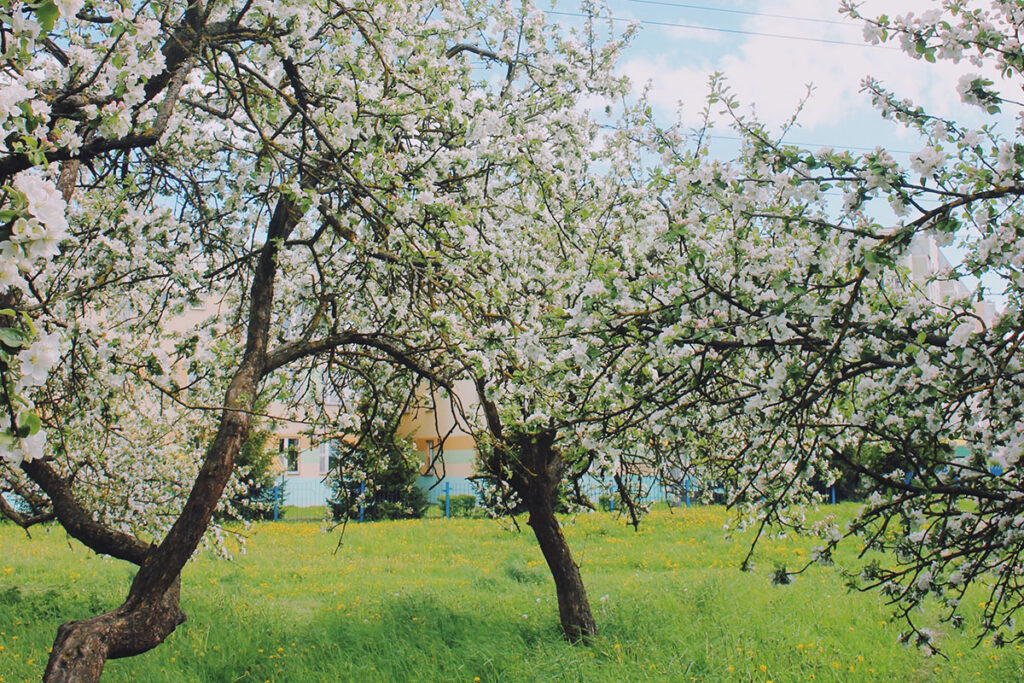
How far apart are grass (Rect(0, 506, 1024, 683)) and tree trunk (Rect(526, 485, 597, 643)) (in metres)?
0.22

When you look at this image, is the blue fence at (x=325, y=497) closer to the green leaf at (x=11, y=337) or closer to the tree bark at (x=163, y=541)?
the tree bark at (x=163, y=541)

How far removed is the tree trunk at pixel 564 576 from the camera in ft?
25.9

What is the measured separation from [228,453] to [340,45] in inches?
126

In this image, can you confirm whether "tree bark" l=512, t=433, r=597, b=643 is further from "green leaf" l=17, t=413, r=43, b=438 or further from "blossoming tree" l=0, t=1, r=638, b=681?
"green leaf" l=17, t=413, r=43, b=438

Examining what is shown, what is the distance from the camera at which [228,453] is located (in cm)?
600

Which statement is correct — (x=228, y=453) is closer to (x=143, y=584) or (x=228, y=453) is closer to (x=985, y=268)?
(x=143, y=584)

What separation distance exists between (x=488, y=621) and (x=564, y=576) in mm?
1419

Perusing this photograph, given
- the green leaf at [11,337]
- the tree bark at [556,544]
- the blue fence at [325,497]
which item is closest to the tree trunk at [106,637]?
the tree bark at [556,544]

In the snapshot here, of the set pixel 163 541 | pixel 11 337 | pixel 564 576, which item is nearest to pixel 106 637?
pixel 163 541

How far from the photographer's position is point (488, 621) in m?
8.90

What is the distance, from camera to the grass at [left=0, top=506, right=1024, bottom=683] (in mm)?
7246

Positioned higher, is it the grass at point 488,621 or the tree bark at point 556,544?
the tree bark at point 556,544

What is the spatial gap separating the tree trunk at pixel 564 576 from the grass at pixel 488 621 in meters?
0.22

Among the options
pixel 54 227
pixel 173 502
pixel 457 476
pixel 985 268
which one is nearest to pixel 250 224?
pixel 173 502
